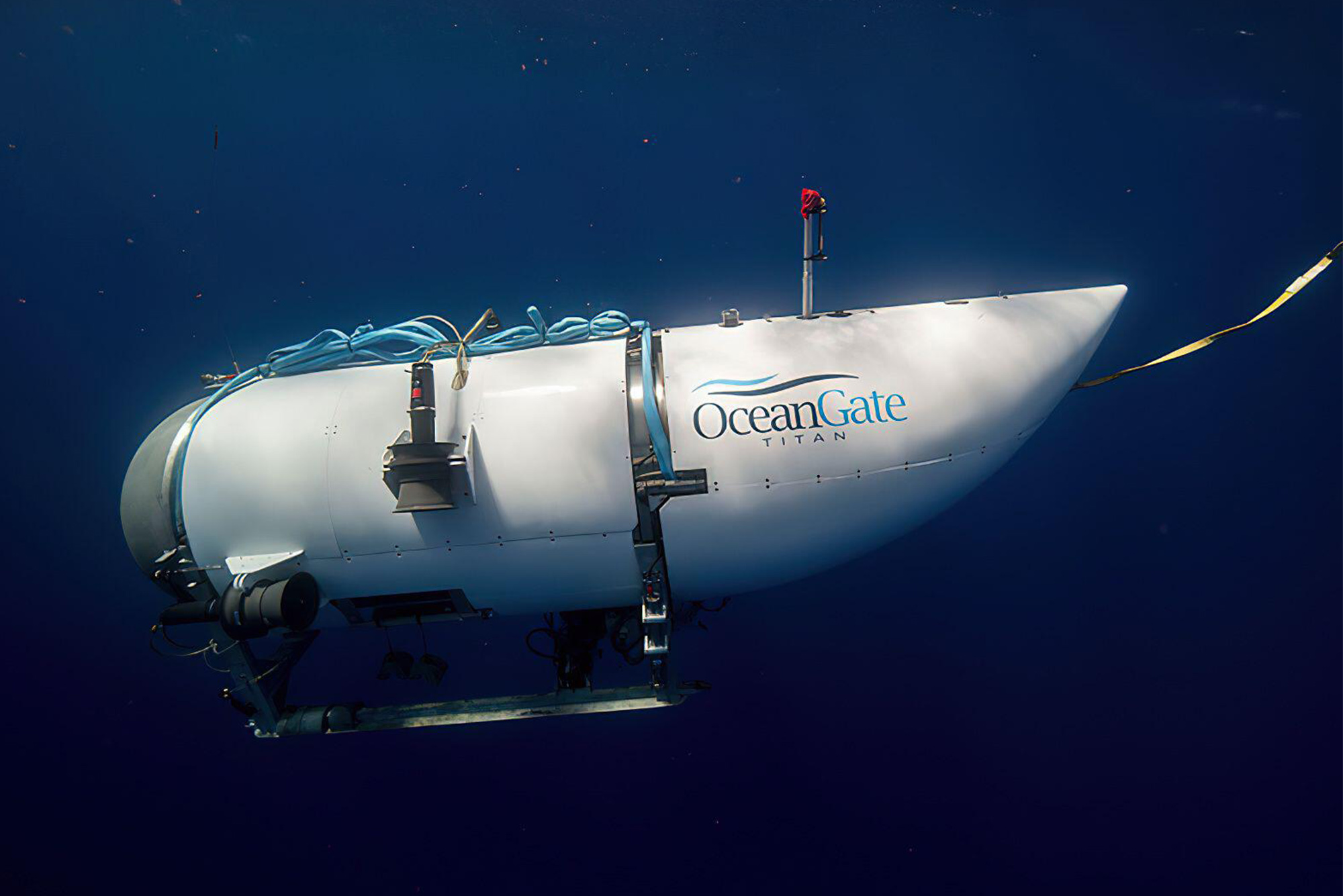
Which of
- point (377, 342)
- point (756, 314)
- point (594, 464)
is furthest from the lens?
point (756, 314)

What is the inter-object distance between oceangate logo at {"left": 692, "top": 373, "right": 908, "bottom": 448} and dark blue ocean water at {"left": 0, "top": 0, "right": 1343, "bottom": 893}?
873 millimetres

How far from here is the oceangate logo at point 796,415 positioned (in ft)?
4.88

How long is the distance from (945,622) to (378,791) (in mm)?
2750

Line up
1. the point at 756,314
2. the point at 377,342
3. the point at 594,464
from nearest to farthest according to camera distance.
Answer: the point at 594,464
the point at 377,342
the point at 756,314

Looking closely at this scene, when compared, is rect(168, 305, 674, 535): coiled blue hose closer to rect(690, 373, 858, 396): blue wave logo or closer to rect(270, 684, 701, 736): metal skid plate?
rect(690, 373, 858, 396): blue wave logo

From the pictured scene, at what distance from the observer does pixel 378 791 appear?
2596 mm

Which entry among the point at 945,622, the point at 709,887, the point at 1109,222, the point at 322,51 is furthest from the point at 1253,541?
the point at 322,51

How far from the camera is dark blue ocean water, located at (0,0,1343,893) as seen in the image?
2229 millimetres

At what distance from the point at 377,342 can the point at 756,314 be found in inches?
55.2

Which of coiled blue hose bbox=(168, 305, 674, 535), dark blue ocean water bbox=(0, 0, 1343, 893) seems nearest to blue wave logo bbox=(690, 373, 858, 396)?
coiled blue hose bbox=(168, 305, 674, 535)

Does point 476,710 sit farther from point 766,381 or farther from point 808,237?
point 808,237

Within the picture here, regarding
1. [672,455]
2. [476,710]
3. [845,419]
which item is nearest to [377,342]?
[672,455]

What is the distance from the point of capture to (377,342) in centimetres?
176

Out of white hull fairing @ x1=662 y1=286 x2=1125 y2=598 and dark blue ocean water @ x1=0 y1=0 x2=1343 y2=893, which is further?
dark blue ocean water @ x1=0 y1=0 x2=1343 y2=893
